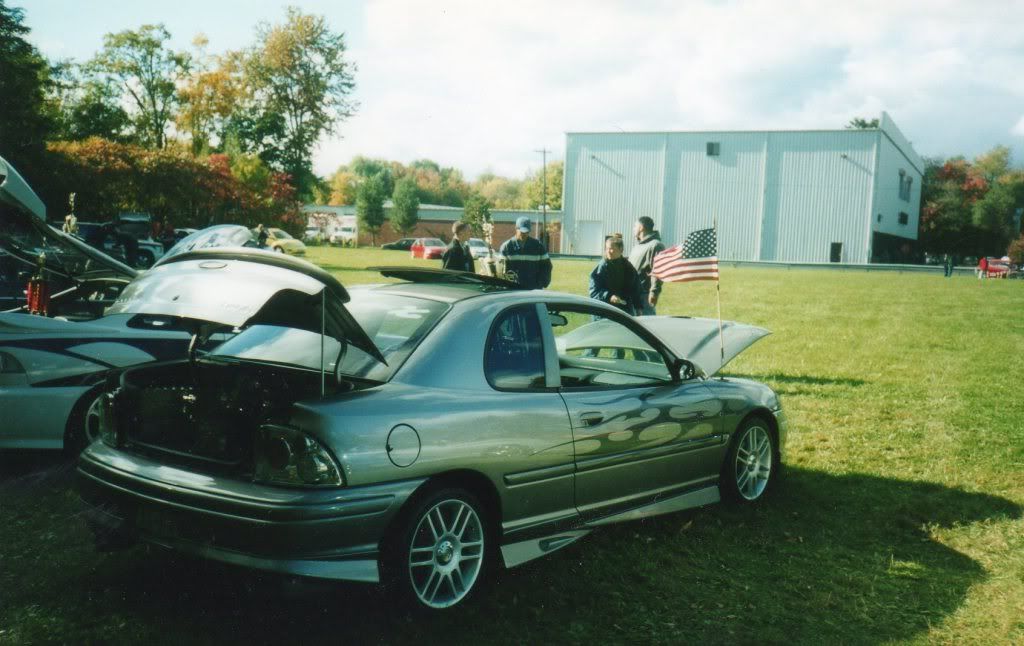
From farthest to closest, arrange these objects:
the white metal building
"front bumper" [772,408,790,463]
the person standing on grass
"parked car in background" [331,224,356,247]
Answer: "parked car in background" [331,224,356,247] → the white metal building → the person standing on grass → "front bumper" [772,408,790,463]

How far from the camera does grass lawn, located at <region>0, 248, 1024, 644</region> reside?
3629 mm

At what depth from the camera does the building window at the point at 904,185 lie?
63.2 meters

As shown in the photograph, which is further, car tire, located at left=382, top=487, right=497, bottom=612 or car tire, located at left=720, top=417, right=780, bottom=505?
car tire, located at left=720, top=417, right=780, bottom=505

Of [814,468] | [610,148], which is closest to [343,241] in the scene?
[610,148]

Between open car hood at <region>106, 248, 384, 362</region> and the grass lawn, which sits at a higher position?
open car hood at <region>106, 248, 384, 362</region>

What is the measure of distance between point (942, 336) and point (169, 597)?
16.1 meters

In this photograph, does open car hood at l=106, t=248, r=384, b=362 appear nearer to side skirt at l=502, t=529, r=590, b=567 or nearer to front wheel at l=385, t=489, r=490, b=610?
front wheel at l=385, t=489, r=490, b=610

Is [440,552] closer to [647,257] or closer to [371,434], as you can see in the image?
[371,434]

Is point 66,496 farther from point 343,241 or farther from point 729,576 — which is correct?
point 343,241

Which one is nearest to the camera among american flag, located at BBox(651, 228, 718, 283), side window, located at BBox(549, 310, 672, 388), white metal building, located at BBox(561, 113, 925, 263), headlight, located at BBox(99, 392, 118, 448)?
headlight, located at BBox(99, 392, 118, 448)

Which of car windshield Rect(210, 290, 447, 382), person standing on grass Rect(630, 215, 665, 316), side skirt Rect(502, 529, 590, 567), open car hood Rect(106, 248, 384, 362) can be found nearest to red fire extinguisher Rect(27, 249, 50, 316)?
car windshield Rect(210, 290, 447, 382)

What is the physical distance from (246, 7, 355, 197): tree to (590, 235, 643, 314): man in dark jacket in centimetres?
5415

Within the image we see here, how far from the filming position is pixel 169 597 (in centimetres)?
385

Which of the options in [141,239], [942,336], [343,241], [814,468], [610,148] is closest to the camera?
[814,468]
